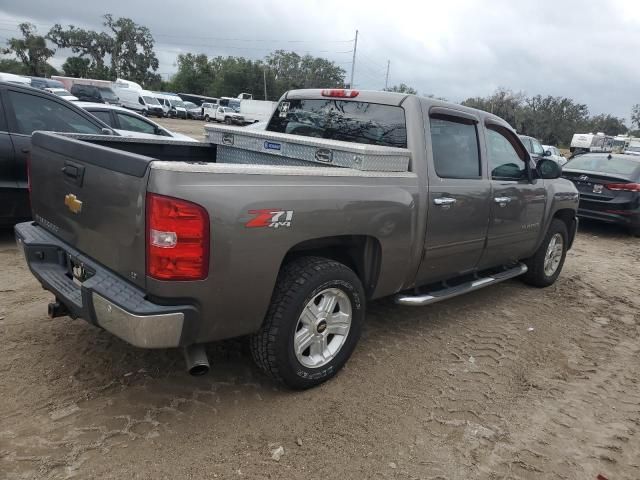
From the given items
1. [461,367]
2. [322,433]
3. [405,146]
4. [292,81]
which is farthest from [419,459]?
[292,81]

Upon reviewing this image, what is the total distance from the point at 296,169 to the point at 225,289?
0.77 meters

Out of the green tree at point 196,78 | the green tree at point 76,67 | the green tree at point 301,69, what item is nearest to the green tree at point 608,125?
the green tree at point 301,69

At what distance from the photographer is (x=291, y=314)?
9.50ft

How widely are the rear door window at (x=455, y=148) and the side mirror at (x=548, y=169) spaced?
40.9 inches

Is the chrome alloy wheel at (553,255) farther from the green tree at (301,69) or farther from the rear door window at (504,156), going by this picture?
the green tree at (301,69)

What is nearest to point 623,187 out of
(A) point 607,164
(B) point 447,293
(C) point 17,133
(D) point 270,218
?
(A) point 607,164

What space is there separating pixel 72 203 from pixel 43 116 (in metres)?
3.40

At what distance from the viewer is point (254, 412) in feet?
9.71

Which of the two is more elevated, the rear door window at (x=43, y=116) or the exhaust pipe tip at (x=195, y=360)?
the rear door window at (x=43, y=116)

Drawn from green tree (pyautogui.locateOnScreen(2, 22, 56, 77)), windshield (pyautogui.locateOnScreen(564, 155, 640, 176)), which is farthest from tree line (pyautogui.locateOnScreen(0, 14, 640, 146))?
windshield (pyautogui.locateOnScreen(564, 155, 640, 176))

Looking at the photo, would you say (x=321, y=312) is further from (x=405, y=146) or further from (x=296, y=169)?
(x=405, y=146)

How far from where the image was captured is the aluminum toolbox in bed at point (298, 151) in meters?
3.33

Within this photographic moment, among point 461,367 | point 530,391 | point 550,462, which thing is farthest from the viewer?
point 461,367

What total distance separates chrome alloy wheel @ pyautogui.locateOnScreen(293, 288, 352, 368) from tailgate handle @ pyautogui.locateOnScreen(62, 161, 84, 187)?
1451 mm
